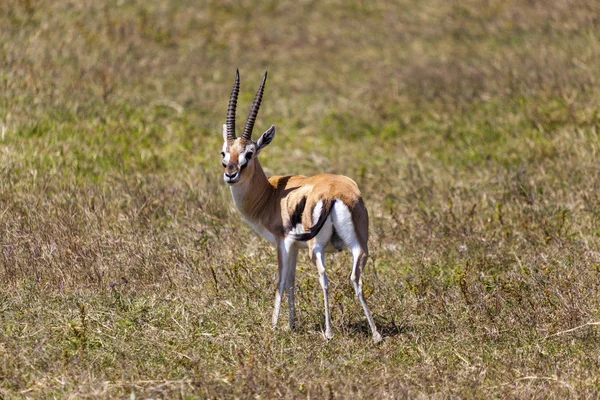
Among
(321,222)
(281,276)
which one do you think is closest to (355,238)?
(321,222)

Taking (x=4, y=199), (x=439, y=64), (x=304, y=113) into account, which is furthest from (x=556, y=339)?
(x=439, y=64)

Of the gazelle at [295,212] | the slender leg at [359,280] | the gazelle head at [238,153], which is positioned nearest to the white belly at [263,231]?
the gazelle at [295,212]

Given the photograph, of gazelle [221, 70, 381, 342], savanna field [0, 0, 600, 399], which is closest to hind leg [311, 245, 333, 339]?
gazelle [221, 70, 381, 342]

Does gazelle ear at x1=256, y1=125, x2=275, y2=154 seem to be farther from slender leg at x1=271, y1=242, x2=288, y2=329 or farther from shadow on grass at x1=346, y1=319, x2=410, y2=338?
shadow on grass at x1=346, y1=319, x2=410, y2=338

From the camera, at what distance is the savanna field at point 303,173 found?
20.1ft

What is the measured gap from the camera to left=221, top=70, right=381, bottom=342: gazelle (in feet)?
21.6

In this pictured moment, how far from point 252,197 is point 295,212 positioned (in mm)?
525

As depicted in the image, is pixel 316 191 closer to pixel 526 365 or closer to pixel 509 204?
pixel 526 365

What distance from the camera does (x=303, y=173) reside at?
39.9 feet

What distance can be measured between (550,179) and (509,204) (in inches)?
40.4

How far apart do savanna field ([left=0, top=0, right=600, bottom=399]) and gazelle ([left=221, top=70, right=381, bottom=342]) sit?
484 mm

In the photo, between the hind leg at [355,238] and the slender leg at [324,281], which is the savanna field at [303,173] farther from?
the hind leg at [355,238]

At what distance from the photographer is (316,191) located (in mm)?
6754

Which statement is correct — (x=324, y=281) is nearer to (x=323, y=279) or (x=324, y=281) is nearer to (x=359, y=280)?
(x=323, y=279)
